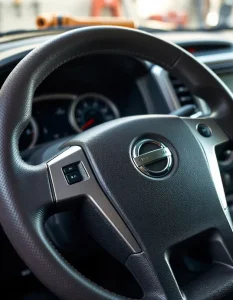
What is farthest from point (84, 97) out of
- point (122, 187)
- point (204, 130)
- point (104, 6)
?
point (104, 6)

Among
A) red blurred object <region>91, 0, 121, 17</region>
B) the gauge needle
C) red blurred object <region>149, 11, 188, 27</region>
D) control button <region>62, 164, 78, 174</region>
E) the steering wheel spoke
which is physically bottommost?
the steering wheel spoke

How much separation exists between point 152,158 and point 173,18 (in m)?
2.33

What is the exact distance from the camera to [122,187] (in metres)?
0.68

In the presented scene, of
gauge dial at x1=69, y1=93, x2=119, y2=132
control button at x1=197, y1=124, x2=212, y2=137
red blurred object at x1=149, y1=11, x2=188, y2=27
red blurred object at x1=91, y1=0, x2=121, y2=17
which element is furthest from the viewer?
red blurred object at x1=149, y1=11, x2=188, y2=27

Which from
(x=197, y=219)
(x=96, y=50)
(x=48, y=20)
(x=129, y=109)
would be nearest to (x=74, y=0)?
(x=48, y=20)

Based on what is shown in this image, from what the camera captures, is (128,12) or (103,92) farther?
(128,12)

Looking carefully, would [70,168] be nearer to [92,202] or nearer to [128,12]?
[92,202]

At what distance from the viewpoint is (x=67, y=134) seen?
1.20m

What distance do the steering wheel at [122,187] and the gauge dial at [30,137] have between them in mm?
387

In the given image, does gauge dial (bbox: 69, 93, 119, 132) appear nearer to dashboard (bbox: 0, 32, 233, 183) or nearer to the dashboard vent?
dashboard (bbox: 0, 32, 233, 183)

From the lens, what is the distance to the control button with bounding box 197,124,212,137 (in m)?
0.82

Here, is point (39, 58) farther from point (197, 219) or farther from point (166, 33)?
point (166, 33)

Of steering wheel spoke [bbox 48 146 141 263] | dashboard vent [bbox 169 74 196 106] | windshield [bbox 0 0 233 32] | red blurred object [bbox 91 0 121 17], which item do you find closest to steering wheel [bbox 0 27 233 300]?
steering wheel spoke [bbox 48 146 141 263]

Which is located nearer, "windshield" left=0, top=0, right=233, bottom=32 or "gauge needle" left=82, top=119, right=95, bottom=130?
"gauge needle" left=82, top=119, right=95, bottom=130
